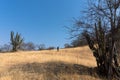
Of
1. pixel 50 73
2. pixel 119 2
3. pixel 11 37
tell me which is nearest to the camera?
pixel 50 73

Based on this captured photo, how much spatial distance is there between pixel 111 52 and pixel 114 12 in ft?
9.70

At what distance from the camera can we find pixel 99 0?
2053 cm

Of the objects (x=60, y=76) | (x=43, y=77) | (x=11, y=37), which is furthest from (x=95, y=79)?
(x=11, y=37)

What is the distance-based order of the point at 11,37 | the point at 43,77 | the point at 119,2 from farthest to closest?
the point at 11,37 → the point at 119,2 → the point at 43,77

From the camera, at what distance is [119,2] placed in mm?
19484

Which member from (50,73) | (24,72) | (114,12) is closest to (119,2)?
(114,12)

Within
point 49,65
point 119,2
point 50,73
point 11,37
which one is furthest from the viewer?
point 11,37

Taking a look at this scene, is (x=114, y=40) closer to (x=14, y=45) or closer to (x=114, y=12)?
(x=114, y=12)

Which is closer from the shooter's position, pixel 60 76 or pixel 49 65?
pixel 60 76

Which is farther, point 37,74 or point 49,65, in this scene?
point 49,65

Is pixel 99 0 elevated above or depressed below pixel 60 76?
above

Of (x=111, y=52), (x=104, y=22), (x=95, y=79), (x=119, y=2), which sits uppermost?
(x=119, y=2)

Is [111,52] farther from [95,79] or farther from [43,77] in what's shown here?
[43,77]

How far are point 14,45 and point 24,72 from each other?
37.8 m
